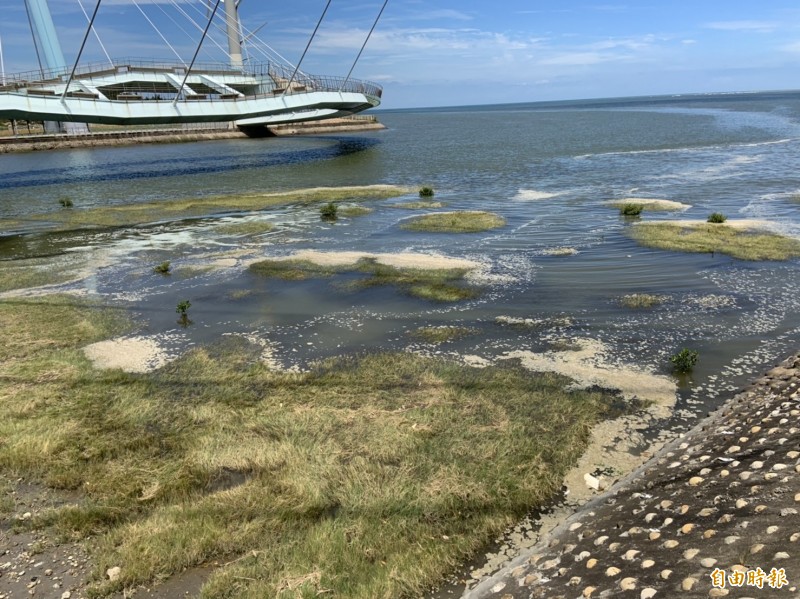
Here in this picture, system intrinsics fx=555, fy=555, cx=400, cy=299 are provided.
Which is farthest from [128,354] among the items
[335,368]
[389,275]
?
[389,275]

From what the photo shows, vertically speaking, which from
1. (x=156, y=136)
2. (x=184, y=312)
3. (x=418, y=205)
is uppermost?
(x=156, y=136)

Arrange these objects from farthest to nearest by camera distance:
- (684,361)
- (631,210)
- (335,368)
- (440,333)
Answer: (631,210) → (440,333) → (335,368) → (684,361)

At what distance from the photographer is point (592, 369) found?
11.7 metres

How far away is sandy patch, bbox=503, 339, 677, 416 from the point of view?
34.7 feet

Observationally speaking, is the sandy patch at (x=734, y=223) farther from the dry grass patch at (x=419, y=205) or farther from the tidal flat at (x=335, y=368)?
the dry grass patch at (x=419, y=205)

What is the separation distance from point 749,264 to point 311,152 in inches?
2496

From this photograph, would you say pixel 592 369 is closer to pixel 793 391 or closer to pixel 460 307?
pixel 793 391

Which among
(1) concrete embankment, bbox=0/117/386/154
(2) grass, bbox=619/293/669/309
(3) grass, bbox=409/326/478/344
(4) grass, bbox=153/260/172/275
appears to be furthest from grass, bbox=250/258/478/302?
(1) concrete embankment, bbox=0/117/386/154

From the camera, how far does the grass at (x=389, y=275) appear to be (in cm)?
1705

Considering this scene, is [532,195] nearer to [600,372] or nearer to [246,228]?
[246,228]

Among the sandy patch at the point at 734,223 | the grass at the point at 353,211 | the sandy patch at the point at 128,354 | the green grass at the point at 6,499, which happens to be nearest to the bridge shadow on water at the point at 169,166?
the grass at the point at 353,211

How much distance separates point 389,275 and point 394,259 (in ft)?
7.21

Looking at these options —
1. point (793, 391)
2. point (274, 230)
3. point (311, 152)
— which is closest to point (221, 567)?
point (793, 391)

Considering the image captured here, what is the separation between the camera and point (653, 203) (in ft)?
101
